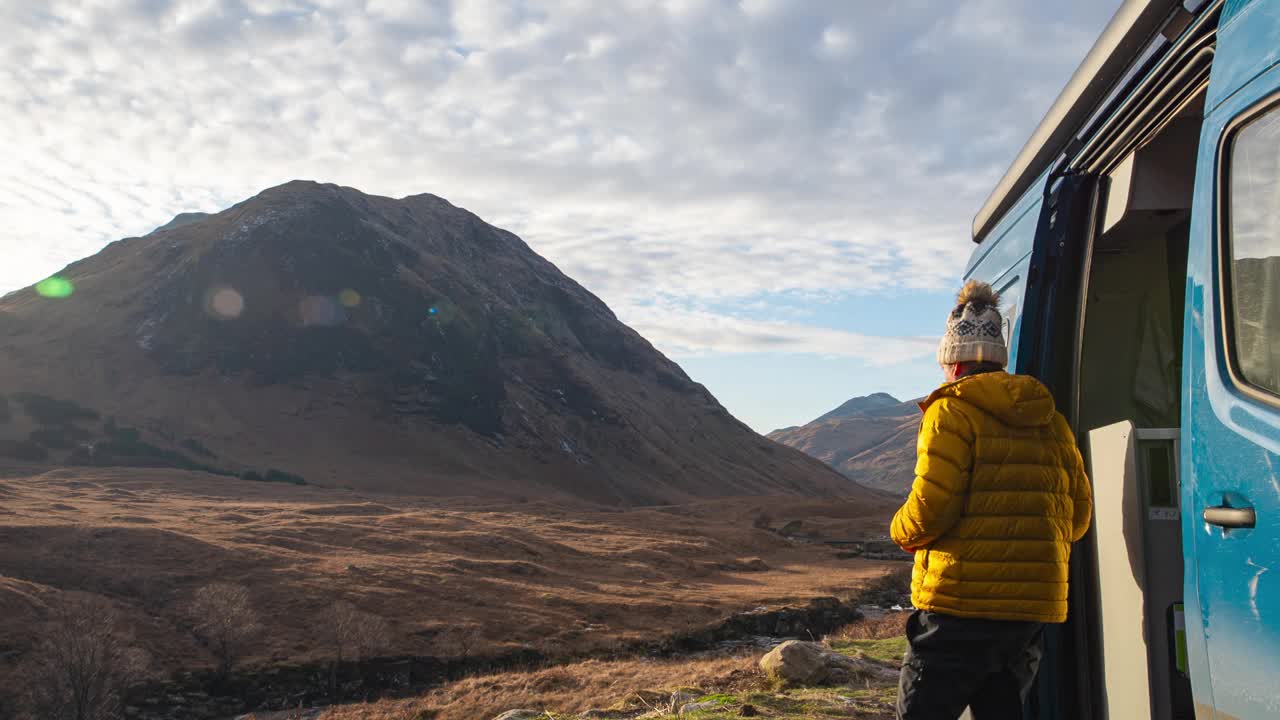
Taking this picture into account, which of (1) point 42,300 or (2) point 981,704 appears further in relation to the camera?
(1) point 42,300

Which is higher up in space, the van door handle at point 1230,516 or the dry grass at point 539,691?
the van door handle at point 1230,516

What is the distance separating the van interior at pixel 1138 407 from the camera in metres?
3.27

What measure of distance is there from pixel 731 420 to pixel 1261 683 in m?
115

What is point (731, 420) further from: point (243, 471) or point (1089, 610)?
point (1089, 610)

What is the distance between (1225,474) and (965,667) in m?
1.10

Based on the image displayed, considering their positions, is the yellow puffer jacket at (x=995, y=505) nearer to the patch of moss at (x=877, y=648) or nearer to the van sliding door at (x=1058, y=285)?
the van sliding door at (x=1058, y=285)

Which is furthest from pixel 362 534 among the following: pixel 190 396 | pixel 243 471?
pixel 190 396

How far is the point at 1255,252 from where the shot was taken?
2.33 m

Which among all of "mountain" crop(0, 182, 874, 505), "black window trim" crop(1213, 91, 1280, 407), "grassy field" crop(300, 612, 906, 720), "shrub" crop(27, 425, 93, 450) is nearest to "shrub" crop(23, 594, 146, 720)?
"grassy field" crop(300, 612, 906, 720)

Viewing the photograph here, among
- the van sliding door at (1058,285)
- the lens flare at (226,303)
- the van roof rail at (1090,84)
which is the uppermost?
the lens flare at (226,303)

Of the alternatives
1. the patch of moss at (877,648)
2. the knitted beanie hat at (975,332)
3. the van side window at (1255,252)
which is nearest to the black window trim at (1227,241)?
the van side window at (1255,252)

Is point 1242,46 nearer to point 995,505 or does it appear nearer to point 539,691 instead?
point 995,505

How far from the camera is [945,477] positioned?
2902mm

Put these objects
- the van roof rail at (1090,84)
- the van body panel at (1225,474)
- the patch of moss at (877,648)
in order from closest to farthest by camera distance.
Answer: the van body panel at (1225,474) < the van roof rail at (1090,84) < the patch of moss at (877,648)
